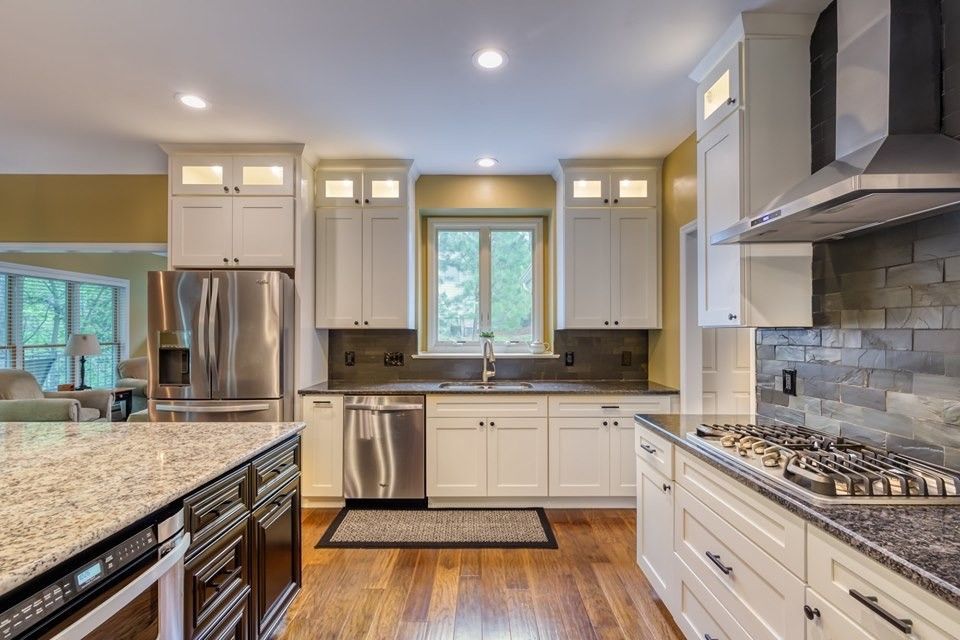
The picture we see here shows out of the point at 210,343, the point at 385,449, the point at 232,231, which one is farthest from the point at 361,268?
the point at 385,449

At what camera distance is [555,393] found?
3.21m

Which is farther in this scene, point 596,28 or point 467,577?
point 467,577

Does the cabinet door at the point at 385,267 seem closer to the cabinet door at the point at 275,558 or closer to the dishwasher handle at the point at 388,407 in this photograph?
the dishwasher handle at the point at 388,407

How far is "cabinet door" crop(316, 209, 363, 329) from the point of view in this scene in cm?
354

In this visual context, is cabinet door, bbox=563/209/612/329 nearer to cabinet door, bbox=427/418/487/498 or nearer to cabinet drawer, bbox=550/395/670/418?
cabinet drawer, bbox=550/395/670/418

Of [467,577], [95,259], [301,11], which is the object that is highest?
[301,11]

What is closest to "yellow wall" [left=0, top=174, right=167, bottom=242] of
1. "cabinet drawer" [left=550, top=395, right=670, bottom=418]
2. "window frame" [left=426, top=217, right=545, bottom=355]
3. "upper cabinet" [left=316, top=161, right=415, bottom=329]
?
"upper cabinet" [left=316, top=161, right=415, bottom=329]

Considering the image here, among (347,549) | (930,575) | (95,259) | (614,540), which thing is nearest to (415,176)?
(347,549)

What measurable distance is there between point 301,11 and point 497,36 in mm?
830

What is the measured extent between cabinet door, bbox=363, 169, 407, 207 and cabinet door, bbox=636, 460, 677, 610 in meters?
2.56

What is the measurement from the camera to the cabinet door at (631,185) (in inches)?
138

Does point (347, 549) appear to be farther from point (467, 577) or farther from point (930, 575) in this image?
point (930, 575)

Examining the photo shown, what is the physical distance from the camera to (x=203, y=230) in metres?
3.26

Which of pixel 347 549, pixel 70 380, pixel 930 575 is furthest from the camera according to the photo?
pixel 70 380
